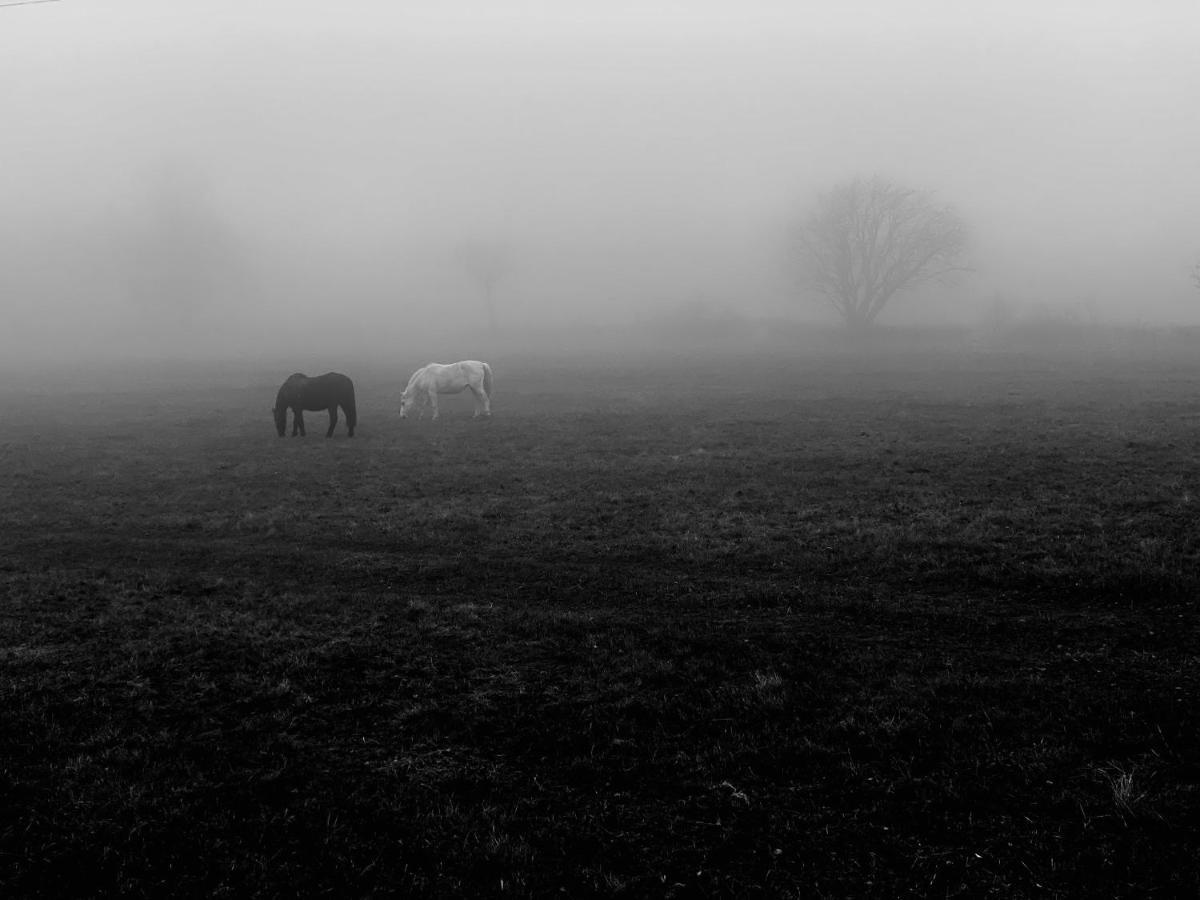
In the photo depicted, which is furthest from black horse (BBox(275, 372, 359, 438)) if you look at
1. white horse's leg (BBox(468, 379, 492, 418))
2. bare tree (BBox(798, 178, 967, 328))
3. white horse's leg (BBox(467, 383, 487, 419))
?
bare tree (BBox(798, 178, 967, 328))

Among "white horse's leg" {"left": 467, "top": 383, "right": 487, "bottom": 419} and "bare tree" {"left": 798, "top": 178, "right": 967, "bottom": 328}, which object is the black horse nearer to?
"white horse's leg" {"left": 467, "top": 383, "right": 487, "bottom": 419}

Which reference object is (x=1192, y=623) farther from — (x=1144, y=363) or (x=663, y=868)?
(x=1144, y=363)

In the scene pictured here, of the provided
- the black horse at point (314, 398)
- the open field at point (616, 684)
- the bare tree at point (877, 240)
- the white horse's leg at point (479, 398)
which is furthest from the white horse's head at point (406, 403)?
the bare tree at point (877, 240)

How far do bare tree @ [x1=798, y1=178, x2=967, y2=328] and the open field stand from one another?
171 ft

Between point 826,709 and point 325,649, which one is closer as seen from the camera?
point 826,709

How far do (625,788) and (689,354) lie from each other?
185 feet

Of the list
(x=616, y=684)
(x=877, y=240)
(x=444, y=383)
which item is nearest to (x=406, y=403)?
(x=444, y=383)

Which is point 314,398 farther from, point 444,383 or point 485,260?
point 485,260

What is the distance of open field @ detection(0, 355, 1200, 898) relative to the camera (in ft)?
14.5

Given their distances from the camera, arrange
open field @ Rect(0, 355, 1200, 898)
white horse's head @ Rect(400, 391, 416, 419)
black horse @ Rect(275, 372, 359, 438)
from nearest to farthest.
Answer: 1. open field @ Rect(0, 355, 1200, 898)
2. black horse @ Rect(275, 372, 359, 438)
3. white horse's head @ Rect(400, 391, 416, 419)

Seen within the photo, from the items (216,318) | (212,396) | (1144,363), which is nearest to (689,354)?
(1144,363)

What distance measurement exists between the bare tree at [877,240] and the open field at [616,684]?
5202 centimetres

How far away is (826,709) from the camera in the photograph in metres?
6.06

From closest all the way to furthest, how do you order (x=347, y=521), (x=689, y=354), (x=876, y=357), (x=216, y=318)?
(x=347, y=521) < (x=876, y=357) < (x=689, y=354) < (x=216, y=318)
